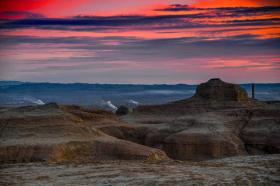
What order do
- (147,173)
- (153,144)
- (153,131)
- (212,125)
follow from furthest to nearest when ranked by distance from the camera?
(212,125) → (153,131) → (153,144) → (147,173)

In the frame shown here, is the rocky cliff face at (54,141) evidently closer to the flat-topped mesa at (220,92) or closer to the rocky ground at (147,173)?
the rocky ground at (147,173)

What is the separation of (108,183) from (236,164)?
20.7 feet

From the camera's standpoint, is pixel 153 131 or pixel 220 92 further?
pixel 220 92

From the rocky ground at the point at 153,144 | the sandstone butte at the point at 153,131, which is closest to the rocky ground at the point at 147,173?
the rocky ground at the point at 153,144

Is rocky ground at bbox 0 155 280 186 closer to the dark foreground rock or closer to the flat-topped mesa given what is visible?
the dark foreground rock

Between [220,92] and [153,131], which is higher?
[220,92]

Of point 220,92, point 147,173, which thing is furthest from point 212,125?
point 147,173

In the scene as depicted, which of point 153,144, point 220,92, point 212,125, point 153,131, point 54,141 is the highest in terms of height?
point 220,92

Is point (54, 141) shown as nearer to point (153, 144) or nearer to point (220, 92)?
point (153, 144)

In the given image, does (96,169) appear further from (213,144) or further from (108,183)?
(213,144)

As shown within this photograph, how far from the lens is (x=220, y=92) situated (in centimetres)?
6694

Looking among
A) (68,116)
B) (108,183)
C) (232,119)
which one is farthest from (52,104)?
(108,183)

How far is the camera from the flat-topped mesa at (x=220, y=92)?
66.2m

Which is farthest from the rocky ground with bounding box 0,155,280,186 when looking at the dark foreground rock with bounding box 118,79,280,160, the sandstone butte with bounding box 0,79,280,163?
the dark foreground rock with bounding box 118,79,280,160
